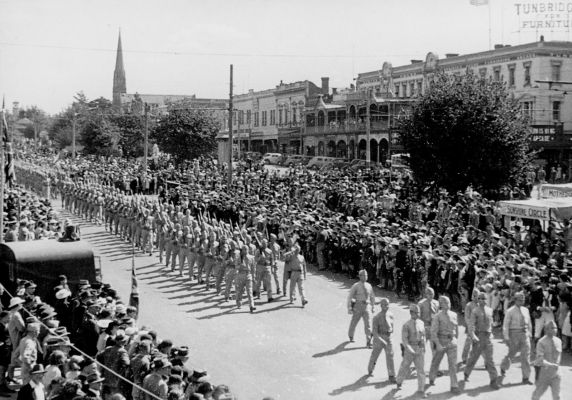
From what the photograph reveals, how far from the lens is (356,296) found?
13836 millimetres

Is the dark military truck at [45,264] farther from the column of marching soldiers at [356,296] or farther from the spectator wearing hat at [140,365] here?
the spectator wearing hat at [140,365]

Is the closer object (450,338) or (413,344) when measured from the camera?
(413,344)

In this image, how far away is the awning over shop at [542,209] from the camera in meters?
20.0

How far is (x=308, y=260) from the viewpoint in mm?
23078

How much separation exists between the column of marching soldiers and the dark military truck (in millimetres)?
3922

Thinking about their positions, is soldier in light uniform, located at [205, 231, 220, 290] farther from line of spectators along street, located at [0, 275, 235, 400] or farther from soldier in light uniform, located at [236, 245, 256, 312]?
line of spectators along street, located at [0, 275, 235, 400]

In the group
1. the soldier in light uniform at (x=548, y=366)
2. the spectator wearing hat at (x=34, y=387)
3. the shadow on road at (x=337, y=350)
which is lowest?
the shadow on road at (x=337, y=350)

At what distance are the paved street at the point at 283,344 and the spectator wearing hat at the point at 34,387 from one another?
11.6ft

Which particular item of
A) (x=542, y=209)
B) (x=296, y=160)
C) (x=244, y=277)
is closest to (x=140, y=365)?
(x=244, y=277)

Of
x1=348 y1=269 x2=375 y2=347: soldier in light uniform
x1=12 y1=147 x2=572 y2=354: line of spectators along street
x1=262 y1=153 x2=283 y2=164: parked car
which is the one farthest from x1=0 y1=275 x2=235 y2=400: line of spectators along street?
x1=262 y1=153 x2=283 y2=164: parked car

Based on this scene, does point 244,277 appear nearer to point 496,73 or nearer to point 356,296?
point 356,296

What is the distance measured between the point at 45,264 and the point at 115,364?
5.17 metres

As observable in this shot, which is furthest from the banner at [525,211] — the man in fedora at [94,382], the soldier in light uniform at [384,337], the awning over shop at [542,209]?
the man in fedora at [94,382]

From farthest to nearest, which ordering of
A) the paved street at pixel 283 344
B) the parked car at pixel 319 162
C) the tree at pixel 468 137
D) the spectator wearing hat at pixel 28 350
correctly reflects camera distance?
the parked car at pixel 319 162
the tree at pixel 468 137
the paved street at pixel 283 344
the spectator wearing hat at pixel 28 350
